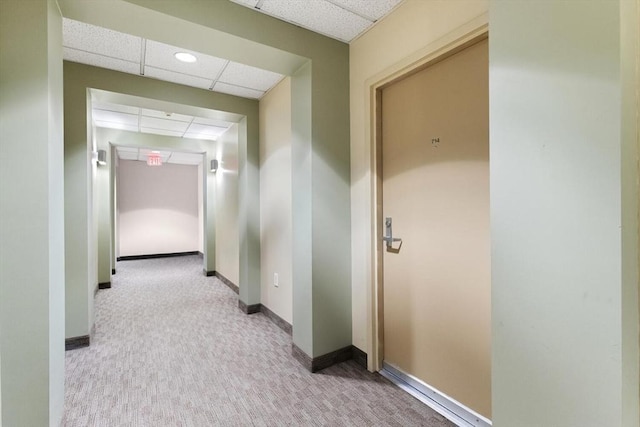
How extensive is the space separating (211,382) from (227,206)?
308 centimetres

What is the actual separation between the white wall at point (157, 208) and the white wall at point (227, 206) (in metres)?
3.25

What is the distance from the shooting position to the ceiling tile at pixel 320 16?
1907mm

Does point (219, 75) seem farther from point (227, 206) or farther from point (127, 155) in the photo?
point (127, 155)

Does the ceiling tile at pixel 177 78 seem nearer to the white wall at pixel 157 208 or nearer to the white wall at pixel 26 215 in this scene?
the white wall at pixel 26 215

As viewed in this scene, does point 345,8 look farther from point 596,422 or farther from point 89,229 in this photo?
point 89,229

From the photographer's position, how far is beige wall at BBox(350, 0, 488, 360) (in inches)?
67.8

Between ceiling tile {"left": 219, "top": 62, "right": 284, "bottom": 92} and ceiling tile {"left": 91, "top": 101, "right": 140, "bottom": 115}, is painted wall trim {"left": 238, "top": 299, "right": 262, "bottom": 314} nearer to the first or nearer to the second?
ceiling tile {"left": 219, "top": 62, "right": 284, "bottom": 92}

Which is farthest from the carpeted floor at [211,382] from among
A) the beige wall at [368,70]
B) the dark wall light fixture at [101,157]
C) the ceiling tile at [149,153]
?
the ceiling tile at [149,153]

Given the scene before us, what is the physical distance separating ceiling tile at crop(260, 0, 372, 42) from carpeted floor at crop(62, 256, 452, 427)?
99.1 inches

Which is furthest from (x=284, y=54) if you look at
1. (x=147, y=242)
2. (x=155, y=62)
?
(x=147, y=242)

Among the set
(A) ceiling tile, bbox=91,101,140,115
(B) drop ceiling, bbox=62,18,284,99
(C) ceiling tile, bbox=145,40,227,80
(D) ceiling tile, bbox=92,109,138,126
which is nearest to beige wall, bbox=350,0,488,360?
(B) drop ceiling, bbox=62,18,284,99

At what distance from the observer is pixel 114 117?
4043 millimetres

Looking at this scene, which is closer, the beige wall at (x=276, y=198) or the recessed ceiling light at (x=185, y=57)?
the recessed ceiling light at (x=185, y=57)

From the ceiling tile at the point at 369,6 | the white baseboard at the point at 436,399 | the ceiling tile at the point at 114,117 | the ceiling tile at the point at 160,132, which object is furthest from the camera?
the ceiling tile at the point at 160,132
